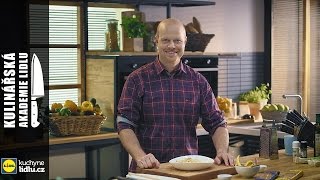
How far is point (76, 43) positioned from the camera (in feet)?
18.0

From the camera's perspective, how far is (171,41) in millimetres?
3510

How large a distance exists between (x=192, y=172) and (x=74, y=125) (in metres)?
2.07

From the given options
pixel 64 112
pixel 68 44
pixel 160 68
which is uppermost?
pixel 68 44

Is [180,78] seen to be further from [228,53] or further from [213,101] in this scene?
[228,53]

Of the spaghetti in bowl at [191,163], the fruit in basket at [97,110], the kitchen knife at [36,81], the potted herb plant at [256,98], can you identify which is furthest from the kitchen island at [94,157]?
the spaghetti in bowl at [191,163]

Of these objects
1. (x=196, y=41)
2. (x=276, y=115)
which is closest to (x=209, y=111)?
(x=196, y=41)

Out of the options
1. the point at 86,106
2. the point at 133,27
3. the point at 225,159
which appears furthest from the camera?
the point at 133,27

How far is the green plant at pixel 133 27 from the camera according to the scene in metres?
5.41

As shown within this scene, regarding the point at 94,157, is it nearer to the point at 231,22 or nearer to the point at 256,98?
the point at 256,98

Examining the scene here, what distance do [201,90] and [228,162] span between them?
24.1 inches

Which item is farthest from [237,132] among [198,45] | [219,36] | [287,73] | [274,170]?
[274,170]

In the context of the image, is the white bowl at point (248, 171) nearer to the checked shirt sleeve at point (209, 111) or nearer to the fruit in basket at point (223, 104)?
the checked shirt sleeve at point (209, 111)

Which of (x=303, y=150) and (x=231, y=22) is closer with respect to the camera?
(x=303, y=150)

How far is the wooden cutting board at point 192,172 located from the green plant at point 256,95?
3498 millimetres
